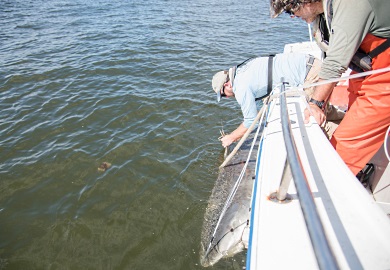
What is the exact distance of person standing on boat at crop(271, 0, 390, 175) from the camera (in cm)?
209

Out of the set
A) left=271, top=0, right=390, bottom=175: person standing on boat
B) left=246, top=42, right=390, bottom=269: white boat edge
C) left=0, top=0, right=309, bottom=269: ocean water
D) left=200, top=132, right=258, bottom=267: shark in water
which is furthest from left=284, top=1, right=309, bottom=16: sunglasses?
left=0, top=0, right=309, bottom=269: ocean water

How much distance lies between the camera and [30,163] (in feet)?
18.0

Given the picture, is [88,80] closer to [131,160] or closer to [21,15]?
[131,160]

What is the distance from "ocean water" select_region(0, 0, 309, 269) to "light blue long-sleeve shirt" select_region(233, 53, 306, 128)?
183 cm

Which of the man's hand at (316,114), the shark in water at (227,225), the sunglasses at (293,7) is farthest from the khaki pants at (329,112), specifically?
the sunglasses at (293,7)

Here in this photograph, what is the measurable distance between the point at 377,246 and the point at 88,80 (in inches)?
334

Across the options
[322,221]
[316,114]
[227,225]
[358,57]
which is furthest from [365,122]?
[227,225]

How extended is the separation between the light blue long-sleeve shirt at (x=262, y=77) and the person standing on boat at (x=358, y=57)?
0.99 m

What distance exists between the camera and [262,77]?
153 inches

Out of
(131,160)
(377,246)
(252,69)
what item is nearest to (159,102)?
(131,160)

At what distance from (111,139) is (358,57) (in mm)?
5080

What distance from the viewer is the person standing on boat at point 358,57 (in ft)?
6.87

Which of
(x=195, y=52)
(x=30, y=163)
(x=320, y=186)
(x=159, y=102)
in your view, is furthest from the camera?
(x=195, y=52)

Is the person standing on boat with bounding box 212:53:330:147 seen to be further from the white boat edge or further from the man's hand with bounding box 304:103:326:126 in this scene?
the white boat edge
